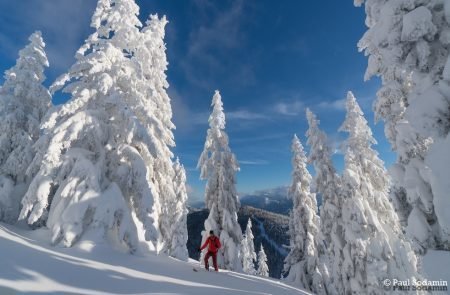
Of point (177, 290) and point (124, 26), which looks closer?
point (177, 290)

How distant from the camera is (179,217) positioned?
105ft

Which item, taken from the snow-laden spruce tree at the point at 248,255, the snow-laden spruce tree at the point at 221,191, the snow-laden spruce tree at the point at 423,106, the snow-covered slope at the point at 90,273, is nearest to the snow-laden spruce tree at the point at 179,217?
the snow-laden spruce tree at the point at 221,191

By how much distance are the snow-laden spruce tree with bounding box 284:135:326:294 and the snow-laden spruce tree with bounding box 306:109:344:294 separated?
4452 mm

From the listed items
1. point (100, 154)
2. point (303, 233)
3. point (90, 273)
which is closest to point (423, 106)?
point (90, 273)

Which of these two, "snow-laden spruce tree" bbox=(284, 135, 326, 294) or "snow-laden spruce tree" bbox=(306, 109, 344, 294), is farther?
"snow-laden spruce tree" bbox=(284, 135, 326, 294)

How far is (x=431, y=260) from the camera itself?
649 centimetres

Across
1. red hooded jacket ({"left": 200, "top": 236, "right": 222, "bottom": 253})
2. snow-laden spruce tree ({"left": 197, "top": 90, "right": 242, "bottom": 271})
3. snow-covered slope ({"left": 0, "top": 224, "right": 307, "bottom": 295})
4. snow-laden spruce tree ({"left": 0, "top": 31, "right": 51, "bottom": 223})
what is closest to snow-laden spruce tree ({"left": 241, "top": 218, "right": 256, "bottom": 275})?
snow-laden spruce tree ({"left": 197, "top": 90, "right": 242, "bottom": 271})

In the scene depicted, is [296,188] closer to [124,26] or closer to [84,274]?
[124,26]

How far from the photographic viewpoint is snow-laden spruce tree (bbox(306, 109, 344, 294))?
18.6m

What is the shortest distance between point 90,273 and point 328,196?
16494 millimetres

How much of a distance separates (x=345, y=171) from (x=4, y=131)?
21.4m

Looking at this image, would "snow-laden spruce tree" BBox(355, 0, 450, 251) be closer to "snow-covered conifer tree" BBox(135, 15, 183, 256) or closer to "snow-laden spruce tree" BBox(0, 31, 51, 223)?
"snow-covered conifer tree" BBox(135, 15, 183, 256)

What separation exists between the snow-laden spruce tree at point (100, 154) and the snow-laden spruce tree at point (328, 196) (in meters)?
12.1

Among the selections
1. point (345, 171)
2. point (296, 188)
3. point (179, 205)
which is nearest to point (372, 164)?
point (345, 171)
